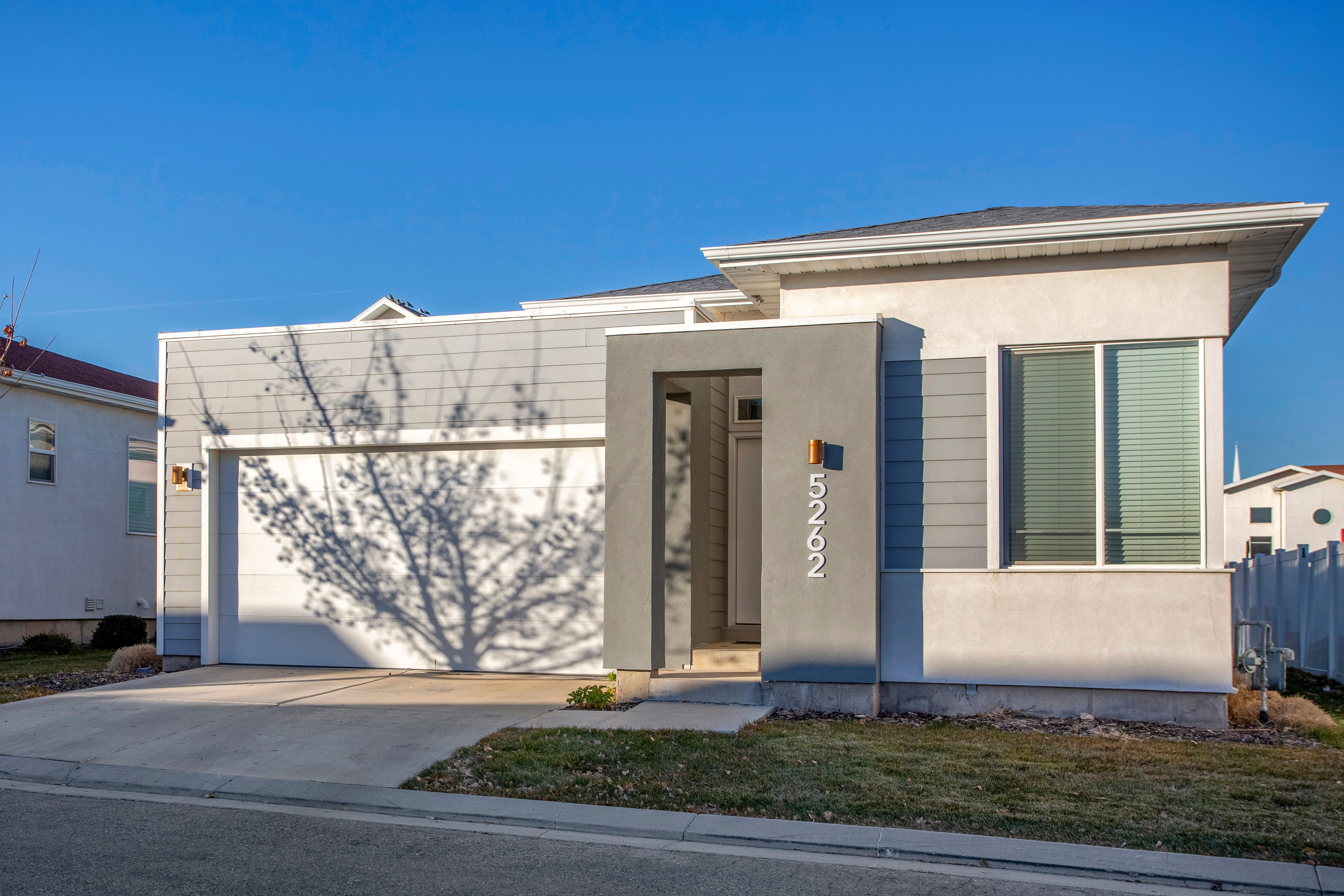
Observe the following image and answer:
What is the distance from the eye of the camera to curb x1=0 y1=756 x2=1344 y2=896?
5.13 meters

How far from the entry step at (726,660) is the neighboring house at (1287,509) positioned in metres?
42.7

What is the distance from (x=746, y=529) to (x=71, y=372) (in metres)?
14.1

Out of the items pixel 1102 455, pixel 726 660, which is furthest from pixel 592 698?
pixel 1102 455

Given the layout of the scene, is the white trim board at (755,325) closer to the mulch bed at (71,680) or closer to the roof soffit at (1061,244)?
the roof soffit at (1061,244)

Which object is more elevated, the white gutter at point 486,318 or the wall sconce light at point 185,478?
the white gutter at point 486,318

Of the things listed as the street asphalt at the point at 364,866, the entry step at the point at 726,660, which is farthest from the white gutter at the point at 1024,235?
the street asphalt at the point at 364,866

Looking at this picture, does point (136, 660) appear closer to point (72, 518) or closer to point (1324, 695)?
point (72, 518)

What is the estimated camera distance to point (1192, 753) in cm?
770

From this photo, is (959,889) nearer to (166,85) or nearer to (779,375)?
(779,375)

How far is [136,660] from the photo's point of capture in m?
12.5

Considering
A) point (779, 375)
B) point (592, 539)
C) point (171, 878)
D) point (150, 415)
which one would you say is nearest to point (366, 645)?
point (592, 539)

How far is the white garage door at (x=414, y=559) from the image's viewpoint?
1176cm

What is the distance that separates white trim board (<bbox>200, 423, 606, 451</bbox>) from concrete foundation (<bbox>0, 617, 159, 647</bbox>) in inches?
205

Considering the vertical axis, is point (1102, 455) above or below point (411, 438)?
below
